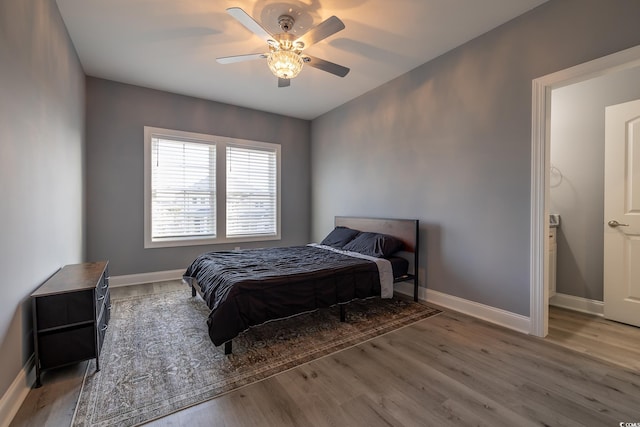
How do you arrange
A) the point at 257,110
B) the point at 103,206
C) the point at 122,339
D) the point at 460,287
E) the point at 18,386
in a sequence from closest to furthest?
the point at 18,386
the point at 122,339
the point at 460,287
the point at 103,206
the point at 257,110

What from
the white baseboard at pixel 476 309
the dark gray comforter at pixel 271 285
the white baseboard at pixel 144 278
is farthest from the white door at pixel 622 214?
the white baseboard at pixel 144 278

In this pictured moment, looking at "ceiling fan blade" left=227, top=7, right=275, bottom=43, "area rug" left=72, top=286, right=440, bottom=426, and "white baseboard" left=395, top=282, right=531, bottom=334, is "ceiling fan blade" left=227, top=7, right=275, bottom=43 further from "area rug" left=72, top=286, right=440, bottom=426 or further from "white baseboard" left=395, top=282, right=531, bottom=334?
"white baseboard" left=395, top=282, right=531, bottom=334

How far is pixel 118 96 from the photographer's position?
4.04 meters

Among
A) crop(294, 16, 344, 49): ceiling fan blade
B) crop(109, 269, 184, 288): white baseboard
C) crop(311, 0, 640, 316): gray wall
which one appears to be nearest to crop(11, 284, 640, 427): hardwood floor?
crop(311, 0, 640, 316): gray wall

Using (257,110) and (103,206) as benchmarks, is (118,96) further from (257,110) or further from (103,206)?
(257,110)

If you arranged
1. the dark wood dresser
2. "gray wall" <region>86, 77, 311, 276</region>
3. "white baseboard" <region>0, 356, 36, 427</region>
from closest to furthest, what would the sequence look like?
"white baseboard" <region>0, 356, 36, 427</region> < the dark wood dresser < "gray wall" <region>86, 77, 311, 276</region>

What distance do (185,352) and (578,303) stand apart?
410cm

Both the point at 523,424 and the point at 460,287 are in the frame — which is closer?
the point at 523,424

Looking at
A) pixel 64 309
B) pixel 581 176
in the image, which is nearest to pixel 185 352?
pixel 64 309

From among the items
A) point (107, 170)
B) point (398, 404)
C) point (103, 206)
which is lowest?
point (398, 404)

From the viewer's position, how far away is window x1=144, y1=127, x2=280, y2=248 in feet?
14.3

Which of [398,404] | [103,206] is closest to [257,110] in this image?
[103,206]

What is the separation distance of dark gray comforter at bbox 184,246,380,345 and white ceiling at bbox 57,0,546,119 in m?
2.36

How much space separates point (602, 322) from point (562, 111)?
7.77ft
